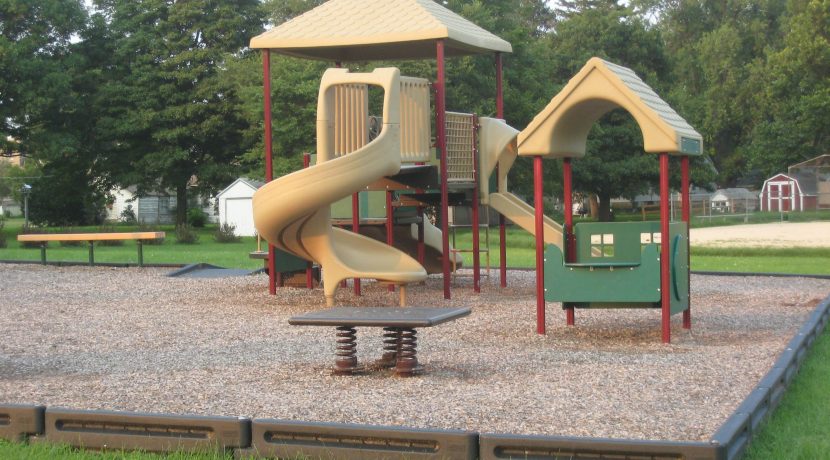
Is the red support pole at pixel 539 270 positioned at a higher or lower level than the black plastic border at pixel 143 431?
higher

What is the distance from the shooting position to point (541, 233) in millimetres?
11539

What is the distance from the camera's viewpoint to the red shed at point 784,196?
67250 millimetres

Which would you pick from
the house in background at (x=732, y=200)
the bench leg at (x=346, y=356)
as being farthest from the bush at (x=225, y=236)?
the house in background at (x=732, y=200)

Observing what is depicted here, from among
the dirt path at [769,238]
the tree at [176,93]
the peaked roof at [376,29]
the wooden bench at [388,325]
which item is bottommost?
the wooden bench at [388,325]

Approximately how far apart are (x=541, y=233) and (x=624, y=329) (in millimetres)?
1463

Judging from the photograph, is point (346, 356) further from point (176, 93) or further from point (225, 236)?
point (176, 93)

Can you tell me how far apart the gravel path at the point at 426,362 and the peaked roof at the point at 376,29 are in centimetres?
384

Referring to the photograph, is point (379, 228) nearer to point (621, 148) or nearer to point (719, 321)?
point (719, 321)

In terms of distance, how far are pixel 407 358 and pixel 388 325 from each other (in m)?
0.48

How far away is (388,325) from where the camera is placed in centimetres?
816

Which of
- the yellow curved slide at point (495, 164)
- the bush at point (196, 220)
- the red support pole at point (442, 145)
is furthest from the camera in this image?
the bush at point (196, 220)

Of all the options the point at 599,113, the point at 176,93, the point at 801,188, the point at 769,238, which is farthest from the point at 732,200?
the point at 599,113

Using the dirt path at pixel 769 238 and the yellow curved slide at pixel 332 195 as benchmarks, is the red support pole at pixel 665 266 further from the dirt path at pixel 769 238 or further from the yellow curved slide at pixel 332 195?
the dirt path at pixel 769 238

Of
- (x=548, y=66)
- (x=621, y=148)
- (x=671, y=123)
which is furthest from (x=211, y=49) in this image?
(x=671, y=123)
